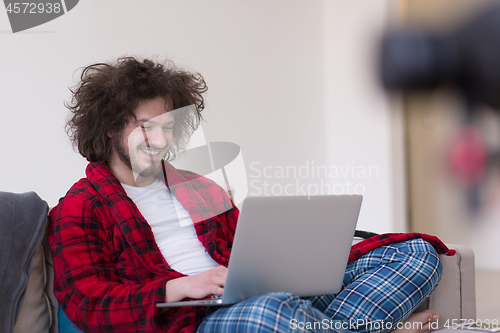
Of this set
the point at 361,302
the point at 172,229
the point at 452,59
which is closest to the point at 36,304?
the point at 172,229

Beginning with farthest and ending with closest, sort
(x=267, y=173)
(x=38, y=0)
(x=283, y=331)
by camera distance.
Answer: (x=267, y=173) < (x=38, y=0) < (x=283, y=331)

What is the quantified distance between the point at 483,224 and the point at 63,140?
1882 millimetres

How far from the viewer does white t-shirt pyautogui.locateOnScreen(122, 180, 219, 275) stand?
133 cm

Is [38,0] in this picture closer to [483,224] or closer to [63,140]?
[63,140]

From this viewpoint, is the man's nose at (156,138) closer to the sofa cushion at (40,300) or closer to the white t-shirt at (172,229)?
the white t-shirt at (172,229)

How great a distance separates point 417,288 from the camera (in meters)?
1.26

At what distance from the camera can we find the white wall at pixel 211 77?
5.71ft

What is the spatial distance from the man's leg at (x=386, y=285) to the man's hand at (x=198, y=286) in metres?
0.33

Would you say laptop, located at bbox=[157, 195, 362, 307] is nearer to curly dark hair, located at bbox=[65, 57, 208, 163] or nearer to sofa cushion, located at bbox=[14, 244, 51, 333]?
sofa cushion, located at bbox=[14, 244, 51, 333]

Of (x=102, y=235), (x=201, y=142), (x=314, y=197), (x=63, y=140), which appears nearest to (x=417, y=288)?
(x=314, y=197)

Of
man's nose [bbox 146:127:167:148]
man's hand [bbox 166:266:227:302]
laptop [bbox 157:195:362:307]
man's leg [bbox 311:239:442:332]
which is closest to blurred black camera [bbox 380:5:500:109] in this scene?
laptop [bbox 157:195:362:307]

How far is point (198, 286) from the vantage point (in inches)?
41.5

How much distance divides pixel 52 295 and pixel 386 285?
82 centimetres

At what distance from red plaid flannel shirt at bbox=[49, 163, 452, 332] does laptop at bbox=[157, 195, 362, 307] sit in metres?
0.08
